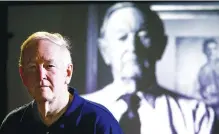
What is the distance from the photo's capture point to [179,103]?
1745 millimetres

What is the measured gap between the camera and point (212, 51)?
5.78 feet

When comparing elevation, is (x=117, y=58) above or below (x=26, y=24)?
below

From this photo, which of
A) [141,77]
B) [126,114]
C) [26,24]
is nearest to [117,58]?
[141,77]

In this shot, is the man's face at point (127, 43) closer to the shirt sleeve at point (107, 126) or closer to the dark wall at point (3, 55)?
the shirt sleeve at point (107, 126)

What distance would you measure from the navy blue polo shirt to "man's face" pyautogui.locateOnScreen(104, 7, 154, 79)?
204mm

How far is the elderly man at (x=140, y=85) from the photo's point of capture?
1.73 meters

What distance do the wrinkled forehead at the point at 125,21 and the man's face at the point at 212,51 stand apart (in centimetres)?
31

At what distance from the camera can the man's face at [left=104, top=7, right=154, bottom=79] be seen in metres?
1.78

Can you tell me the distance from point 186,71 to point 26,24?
0.75 m

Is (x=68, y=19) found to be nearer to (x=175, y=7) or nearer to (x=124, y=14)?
(x=124, y=14)

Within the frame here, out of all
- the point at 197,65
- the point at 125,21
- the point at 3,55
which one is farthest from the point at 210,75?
the point at 3,55

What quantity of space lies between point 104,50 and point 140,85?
22 centimetres

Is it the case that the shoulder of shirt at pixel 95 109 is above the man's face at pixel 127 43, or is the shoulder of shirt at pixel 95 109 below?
below

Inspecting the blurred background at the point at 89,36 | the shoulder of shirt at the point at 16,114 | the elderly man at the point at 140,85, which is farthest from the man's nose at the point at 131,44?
the shoulder of shirt at the point at 16,114
